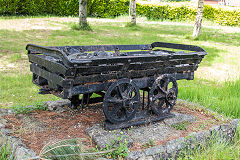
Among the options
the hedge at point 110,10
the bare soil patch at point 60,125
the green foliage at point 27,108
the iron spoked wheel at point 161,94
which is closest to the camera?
the bare soil patch at point 60,125

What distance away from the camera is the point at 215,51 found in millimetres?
11922

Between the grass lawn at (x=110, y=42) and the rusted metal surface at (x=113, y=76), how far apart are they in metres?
1.45

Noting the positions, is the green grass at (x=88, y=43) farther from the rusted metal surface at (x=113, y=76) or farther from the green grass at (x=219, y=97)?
the rusted metal surface at (x=113, y=76)

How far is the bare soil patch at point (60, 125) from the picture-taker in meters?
3.79

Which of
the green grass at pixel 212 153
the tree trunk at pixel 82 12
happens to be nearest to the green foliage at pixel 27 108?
the green grass at pixel 212 153

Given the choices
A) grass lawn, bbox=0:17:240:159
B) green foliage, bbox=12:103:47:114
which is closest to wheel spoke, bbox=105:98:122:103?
green foliage, bbox=12:103:47:114

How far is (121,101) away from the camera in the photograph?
13.0ft

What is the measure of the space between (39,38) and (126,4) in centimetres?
1224

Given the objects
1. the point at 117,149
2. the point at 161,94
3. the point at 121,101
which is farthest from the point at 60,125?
the point at 161,94

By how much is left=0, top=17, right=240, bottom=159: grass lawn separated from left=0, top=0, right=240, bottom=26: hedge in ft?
7.33

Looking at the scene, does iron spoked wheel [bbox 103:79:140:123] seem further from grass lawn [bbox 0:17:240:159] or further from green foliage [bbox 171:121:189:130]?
grass lawn [bbox 0:17:240:159]

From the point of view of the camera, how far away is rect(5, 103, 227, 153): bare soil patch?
12.4 feet

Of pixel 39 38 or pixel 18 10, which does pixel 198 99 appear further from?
pixel 18 10

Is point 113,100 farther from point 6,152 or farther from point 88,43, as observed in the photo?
point 88,43
